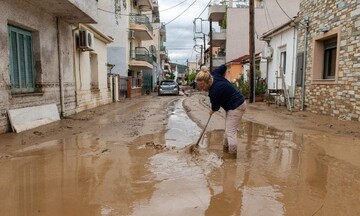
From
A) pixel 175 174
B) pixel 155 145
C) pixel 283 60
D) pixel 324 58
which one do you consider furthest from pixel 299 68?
pixel 175 174

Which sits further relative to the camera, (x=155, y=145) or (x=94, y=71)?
(x=94, y=71)

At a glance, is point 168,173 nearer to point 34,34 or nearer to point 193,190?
point 193,190

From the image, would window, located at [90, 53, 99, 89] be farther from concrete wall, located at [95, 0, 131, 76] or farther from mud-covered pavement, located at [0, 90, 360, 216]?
concrete wall, located at [95, 0, 131, 76]

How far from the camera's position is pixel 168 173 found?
4188 mm

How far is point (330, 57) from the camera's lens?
11.1 m

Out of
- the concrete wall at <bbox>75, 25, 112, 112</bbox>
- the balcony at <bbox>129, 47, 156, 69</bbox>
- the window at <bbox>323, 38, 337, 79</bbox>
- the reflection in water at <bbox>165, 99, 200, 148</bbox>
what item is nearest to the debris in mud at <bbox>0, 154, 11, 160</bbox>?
the reflection in water at <bbox>165, 99, 200, 148</bbox>

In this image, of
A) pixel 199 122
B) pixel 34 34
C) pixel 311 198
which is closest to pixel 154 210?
pixel 311 198

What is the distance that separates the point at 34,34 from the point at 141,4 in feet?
88.8

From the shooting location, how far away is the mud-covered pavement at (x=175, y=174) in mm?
3096

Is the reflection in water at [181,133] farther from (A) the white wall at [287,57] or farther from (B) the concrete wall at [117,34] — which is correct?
(B) the concrete wall at [117,34]

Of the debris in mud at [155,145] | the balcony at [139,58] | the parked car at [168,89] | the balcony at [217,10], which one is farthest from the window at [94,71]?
the balcony at [217,10]

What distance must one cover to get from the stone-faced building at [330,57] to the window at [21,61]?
8.87m

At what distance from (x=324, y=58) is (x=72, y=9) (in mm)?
8602

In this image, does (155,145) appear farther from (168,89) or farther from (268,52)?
(168,89)
